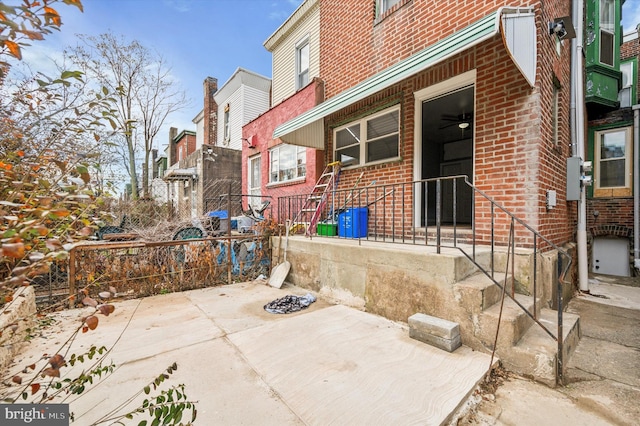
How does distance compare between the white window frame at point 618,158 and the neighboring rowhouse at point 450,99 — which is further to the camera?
the white window frame at point 618,158

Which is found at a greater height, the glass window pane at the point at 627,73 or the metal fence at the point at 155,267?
the glass window pane at the point at 627,73

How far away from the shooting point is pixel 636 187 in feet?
23.3

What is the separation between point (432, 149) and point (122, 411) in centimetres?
827

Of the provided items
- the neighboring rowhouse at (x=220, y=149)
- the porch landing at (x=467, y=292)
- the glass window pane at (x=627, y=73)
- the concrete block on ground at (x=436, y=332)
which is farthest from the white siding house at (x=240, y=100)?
the glass window pane at (x=627, y=73)

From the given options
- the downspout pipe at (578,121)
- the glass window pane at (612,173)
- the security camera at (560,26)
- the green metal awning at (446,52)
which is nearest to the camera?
the green metal awning at (446,52)

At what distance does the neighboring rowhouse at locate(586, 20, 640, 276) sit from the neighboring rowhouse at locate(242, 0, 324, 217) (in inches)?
274

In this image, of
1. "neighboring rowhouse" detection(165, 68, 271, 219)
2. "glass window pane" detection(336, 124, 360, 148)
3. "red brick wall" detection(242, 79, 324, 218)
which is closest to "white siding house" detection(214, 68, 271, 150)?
"neighboring rowhouse" detection(165, 68, 271, 219)

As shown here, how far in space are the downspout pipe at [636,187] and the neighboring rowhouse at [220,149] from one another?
1205 cm

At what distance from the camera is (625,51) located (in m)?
8.78

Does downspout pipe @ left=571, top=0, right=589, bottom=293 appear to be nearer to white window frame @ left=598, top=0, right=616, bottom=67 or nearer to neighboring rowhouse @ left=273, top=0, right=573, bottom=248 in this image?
neighboring rowhouse @ left=273, top=0, right=573, bottom=248

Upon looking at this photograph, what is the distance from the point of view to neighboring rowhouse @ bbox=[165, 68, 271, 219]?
1240cm

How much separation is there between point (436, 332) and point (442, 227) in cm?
266

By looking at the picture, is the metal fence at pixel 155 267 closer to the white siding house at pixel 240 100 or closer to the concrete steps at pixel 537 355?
Result: the concrete steps at pixel 537 355

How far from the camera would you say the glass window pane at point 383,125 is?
17.6 ft
